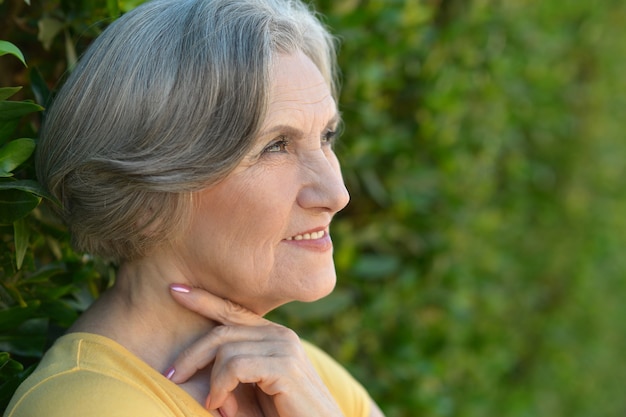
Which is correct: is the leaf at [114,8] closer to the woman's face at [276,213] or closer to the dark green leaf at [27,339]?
the woman's face at [276,213]

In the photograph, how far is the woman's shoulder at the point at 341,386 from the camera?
88.4 inches

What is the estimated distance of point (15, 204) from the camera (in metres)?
1.75

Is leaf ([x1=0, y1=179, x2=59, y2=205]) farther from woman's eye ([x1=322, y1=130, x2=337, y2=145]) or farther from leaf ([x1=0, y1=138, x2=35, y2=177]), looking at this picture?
woman's eye ([x1=322, y1=130, x2=337, y2=145])

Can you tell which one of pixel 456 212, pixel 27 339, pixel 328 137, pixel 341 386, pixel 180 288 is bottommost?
pixel 456 212

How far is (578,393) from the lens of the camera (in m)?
5.60

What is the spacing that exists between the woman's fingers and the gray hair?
119 mm

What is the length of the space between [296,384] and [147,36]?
767 millimetres

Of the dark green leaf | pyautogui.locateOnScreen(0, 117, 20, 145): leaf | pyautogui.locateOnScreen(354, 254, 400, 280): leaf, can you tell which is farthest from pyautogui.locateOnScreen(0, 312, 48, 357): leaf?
pyautogui.locateOnScreen(354, 254, 400, 280): leaf

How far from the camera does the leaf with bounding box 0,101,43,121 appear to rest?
1.73 metres

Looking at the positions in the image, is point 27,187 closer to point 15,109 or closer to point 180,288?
point 15,109

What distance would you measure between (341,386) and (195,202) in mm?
700

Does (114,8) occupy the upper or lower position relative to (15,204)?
upper

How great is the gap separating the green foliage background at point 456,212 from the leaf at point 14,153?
0.13 m

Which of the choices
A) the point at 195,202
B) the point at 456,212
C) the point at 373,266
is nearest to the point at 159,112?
the point at 195,202
